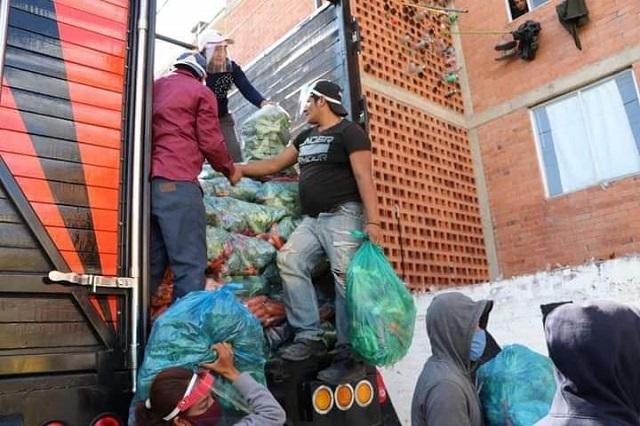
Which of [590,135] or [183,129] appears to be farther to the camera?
[590,135]

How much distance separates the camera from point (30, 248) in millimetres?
1568

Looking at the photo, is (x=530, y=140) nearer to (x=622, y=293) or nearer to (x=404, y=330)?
(x=622, y=293)

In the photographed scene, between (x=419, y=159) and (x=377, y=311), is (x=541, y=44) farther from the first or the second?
(x=377, y=311)

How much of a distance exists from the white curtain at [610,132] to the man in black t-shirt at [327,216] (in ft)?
16.1

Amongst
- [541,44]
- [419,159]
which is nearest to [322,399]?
[419,159]

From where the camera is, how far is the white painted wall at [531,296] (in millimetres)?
3402

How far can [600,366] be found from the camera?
3.87ft

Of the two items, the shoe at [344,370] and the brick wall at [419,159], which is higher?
the brick wall at [419,159]

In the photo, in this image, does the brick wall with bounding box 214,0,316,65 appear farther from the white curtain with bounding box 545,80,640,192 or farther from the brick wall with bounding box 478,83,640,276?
the white curtain with bounding box 545,80,640,192

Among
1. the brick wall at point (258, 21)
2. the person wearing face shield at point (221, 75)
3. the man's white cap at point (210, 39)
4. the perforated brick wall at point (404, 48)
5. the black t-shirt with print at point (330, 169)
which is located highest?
the brick wall at point (258, 21)

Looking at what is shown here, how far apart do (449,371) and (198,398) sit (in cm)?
79

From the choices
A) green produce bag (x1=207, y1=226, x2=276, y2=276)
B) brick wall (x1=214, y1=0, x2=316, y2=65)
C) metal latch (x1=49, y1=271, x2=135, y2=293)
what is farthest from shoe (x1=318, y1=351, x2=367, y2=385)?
brick wall (x1=214, y1=0, x2=316, y2=65)

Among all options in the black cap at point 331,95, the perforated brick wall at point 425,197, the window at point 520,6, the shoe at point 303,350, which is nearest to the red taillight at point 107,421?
the shoe at point 303,350

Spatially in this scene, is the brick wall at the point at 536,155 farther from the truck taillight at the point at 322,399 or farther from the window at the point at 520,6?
the truck taillight at the point at 322,399
